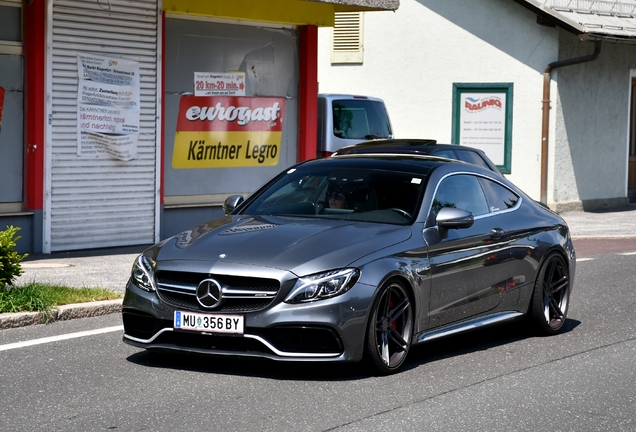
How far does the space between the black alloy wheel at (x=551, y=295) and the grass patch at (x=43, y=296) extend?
12.4 ft

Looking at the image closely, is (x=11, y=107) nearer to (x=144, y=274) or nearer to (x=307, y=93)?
(x=307, y=93)

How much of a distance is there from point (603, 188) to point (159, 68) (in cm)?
1308

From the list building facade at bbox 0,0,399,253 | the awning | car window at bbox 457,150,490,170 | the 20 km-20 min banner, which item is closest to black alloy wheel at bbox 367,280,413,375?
building facade at bbox 0,0,399,253

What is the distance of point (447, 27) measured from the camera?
989 inches

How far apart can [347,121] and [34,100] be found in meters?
7.51

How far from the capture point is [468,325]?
8164 mm

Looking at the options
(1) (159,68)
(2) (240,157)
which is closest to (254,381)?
(1) (159,68)

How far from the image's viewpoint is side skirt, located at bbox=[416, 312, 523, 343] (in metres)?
7.72

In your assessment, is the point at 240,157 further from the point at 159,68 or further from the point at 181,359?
the point at 181,359

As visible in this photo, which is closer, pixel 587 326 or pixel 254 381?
pixel 254 381

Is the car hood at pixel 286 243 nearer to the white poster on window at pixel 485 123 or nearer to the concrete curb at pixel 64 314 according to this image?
the concrete curb at pixel 64 314

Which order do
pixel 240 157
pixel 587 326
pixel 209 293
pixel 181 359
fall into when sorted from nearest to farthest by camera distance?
pixel 209 293 → pixel 181 359 → pixel 587 326 → pixel 240 157

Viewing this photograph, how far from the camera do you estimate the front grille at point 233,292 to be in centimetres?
685

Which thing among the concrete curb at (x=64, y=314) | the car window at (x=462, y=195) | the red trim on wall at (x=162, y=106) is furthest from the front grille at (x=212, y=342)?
the red trim on wall at (x=162, y=106)
